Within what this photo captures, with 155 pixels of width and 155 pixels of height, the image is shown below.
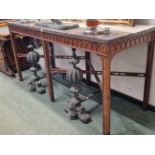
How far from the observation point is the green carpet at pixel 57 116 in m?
1.81

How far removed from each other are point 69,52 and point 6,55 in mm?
1007

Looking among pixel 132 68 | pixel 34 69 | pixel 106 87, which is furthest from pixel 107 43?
pixel 34 69

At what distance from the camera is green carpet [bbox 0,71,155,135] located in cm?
181

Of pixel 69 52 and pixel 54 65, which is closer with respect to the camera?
pixel 69 52

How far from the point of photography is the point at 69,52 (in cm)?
278

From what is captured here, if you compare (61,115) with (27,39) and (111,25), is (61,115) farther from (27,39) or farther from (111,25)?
(27,39)

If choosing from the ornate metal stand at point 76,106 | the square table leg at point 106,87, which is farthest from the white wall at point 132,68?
the square table leg at point 106,87

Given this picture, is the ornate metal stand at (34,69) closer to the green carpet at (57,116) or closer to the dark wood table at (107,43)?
the green carpet at (57,116)

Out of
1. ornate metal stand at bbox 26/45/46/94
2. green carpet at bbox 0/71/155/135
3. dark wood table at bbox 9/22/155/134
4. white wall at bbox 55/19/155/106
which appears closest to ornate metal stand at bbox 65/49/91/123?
green carpet at bbox 0/71/155/135

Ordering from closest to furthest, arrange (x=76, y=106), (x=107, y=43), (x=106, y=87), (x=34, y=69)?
(x=107, y=43) → (x=106, y=87) → (x=76, y=106) → (x=34, y=69)

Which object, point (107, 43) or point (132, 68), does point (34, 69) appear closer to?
point (132, 68)

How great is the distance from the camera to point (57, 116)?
2033 millimetres

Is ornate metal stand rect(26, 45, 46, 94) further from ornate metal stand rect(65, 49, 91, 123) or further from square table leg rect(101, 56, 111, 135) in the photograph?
square table leg rect(101, 56, 111, 135)

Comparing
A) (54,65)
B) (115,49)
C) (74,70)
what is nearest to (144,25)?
(115,49)
